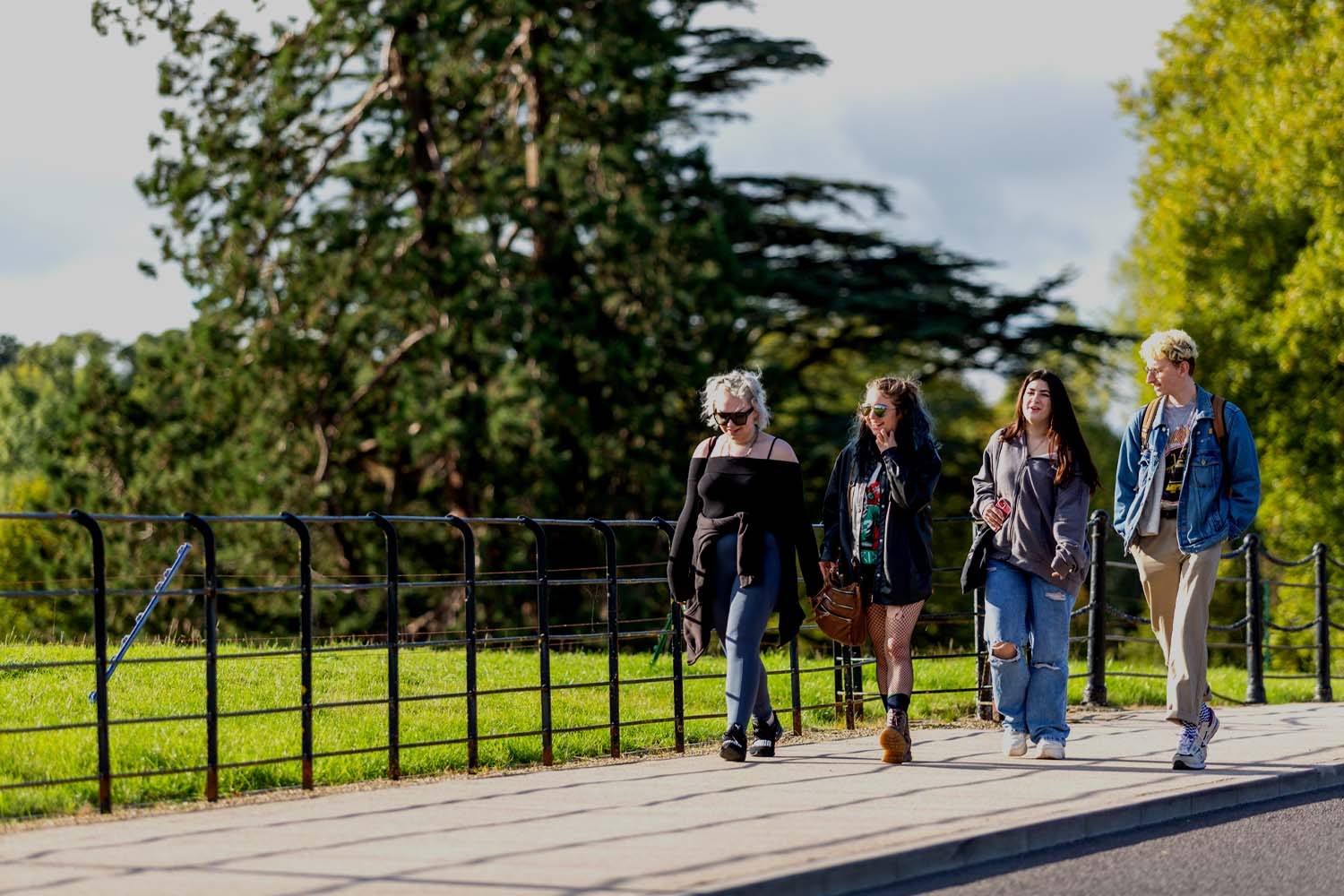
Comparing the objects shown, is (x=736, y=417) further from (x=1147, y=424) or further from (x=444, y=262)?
(x=444, y=262)

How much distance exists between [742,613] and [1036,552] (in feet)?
5.37

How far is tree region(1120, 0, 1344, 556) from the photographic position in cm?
3300

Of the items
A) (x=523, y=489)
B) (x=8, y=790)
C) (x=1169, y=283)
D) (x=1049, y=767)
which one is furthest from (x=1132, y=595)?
(x=8, y=790)

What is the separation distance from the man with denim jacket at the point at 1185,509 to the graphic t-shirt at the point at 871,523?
1.29 meters

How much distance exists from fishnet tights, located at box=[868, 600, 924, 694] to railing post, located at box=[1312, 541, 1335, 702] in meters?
7.57

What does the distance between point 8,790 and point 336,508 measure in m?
17.8

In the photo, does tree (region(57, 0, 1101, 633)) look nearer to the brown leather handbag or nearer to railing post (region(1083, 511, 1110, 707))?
railing post (region(1083, 511, 1110, 707))

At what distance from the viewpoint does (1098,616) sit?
14000mm

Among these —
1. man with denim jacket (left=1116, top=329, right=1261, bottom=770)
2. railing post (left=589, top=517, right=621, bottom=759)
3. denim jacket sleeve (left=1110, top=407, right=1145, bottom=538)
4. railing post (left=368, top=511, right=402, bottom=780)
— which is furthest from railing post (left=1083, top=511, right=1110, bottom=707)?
railing post (left=368, top=511, right=402, bottom=780)

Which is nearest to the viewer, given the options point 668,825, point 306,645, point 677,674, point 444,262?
point 668,825

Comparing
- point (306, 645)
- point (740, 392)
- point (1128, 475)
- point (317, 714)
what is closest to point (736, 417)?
point (740, 392)

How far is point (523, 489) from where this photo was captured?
2567 centimetres

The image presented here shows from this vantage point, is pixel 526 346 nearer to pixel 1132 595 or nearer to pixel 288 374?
pixel 288 374

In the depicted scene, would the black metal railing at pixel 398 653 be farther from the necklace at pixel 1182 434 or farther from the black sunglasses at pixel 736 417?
the necklace at pixel 1182 434
